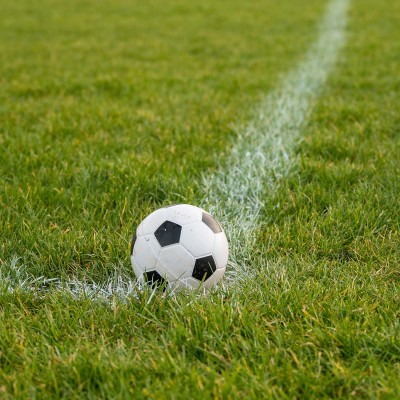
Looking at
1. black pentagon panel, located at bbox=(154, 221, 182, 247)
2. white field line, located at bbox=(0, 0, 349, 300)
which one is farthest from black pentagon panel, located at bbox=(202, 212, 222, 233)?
white field line, located at bbox=(0, 0, 349, 300)

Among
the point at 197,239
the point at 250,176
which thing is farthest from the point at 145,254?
the point at 250,176

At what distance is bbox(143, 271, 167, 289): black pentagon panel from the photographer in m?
2.15

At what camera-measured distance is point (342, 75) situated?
571 cm

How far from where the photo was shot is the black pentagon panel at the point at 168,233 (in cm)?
216

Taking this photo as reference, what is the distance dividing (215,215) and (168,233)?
0.69 m

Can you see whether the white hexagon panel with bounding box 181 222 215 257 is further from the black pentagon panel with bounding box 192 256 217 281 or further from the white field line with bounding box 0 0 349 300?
the white field line with bounding box 0 0 349 300

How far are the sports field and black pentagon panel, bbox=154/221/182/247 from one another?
20 centimetres

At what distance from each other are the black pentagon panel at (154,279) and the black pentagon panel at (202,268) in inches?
5.1

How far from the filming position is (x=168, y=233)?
2.18 metres

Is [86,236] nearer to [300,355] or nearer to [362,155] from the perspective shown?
[300,355]

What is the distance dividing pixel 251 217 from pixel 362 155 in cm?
112

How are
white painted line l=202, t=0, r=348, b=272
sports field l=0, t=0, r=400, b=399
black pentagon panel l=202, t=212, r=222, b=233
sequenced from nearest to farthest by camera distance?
sports field l=0, t=0, r=400, b=399, black pentagon panel l=202, t=212, r=222, b=233, white painted line l=202, t=0, r=348, b=272

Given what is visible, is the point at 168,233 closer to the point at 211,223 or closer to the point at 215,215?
the point at 211,223

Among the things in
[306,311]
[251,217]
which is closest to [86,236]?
[251,217]
